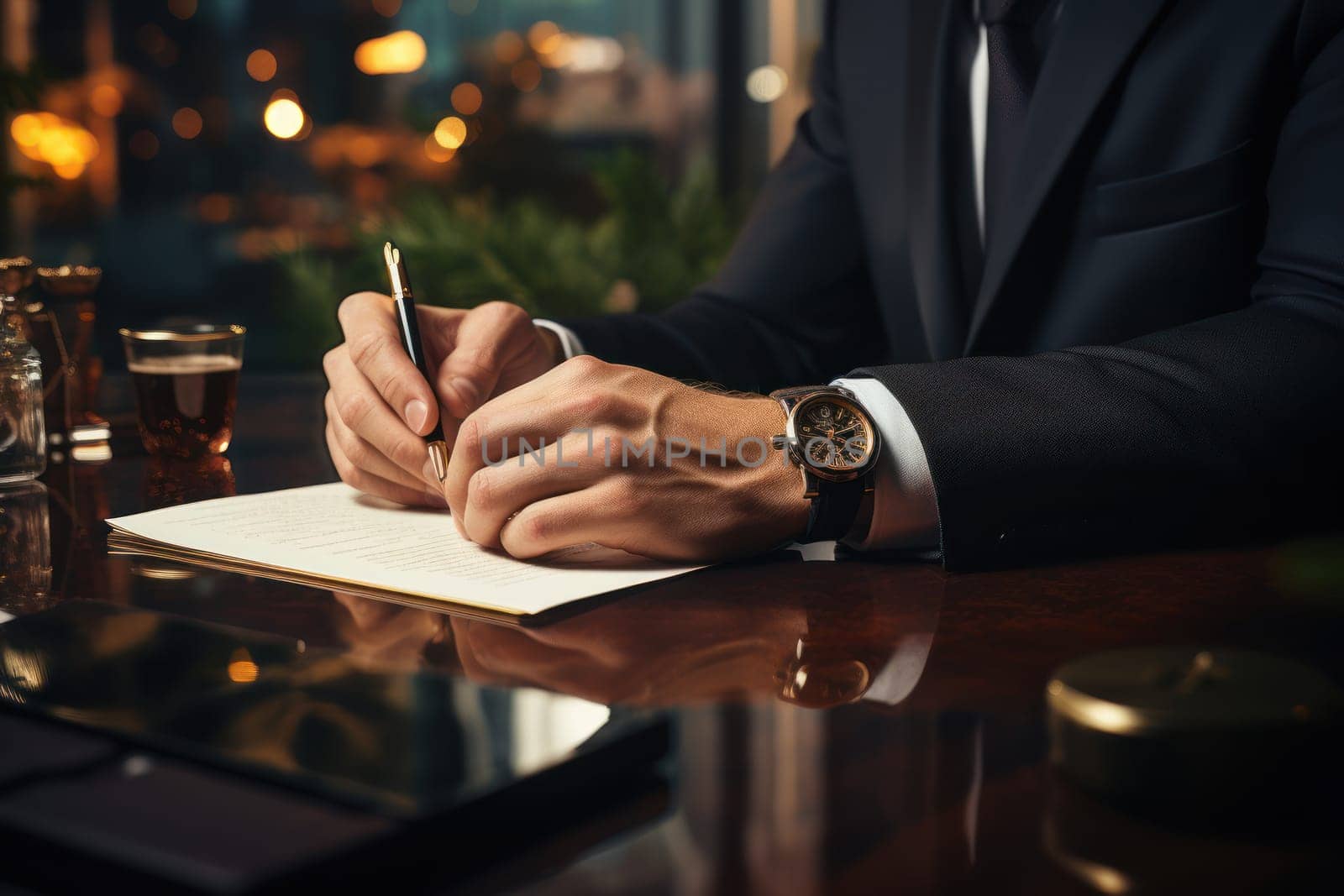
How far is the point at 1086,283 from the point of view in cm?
144

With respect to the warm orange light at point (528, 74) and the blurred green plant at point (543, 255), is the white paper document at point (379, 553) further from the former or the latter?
the warm orange light at point (528, 74)

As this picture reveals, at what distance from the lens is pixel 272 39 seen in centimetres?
645

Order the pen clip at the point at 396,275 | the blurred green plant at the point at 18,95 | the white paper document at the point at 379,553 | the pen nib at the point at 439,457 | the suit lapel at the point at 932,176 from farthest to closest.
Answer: the blurred green plant at the point at 18,95, the suit lapel at the point at 932,176, the pen clip at the point at 396,275, the pen nib at the point at 439,457, the white paper document at the point at 379,553

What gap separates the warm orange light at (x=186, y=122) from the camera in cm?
639

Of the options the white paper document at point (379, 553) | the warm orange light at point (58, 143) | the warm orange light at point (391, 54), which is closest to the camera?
the white paper document at point (379, 553)

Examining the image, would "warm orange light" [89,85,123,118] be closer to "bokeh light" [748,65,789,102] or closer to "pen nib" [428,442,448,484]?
"bokeh light" [748,65,789,102]


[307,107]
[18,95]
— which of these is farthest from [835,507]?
[307,107]

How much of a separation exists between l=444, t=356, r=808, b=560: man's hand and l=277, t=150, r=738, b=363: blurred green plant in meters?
2.54

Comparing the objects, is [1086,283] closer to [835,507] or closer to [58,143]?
[835,507]

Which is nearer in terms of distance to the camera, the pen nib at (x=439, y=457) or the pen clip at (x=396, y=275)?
the pen nib at (x=439, y=457)

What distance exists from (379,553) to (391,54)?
20.4ft

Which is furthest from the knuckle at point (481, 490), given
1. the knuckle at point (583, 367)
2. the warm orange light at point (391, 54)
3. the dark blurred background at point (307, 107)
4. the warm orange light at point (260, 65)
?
the warm orange light at point (260, 65)

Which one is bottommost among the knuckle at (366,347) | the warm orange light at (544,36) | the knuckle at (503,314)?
the knuckle at (366,347)

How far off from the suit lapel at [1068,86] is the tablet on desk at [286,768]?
105cm
